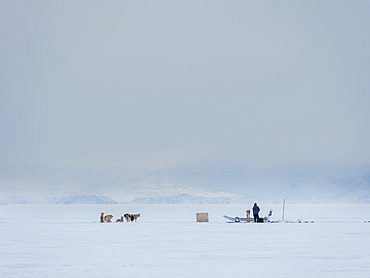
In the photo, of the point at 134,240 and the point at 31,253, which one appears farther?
the point at 134,240

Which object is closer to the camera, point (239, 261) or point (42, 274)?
point (42, 274)

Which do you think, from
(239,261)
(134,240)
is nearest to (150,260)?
(239,261)

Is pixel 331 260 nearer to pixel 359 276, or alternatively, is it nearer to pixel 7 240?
pixel 359 276

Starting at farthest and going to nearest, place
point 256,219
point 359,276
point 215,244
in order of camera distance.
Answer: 1. point 256,219
2. point 215,244
3. point 359,276

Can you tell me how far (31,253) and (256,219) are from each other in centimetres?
3326

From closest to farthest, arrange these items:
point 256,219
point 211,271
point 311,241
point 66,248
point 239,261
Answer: point 211,271 → point 239,261 → point 66,248 → point 311,241 → point 256,219

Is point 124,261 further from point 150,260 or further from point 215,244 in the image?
point 215,244

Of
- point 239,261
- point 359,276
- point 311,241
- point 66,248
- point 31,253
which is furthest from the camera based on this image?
point 311,241

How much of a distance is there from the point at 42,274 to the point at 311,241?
A: 53.3ft

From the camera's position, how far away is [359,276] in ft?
57.8

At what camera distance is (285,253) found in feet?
80.5

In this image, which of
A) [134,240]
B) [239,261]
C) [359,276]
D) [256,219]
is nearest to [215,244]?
[134,240]

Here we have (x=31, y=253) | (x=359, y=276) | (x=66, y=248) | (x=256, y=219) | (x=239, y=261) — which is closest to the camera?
(x=359, y=276)

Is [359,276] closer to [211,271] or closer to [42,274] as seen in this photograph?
A: [211,271]
